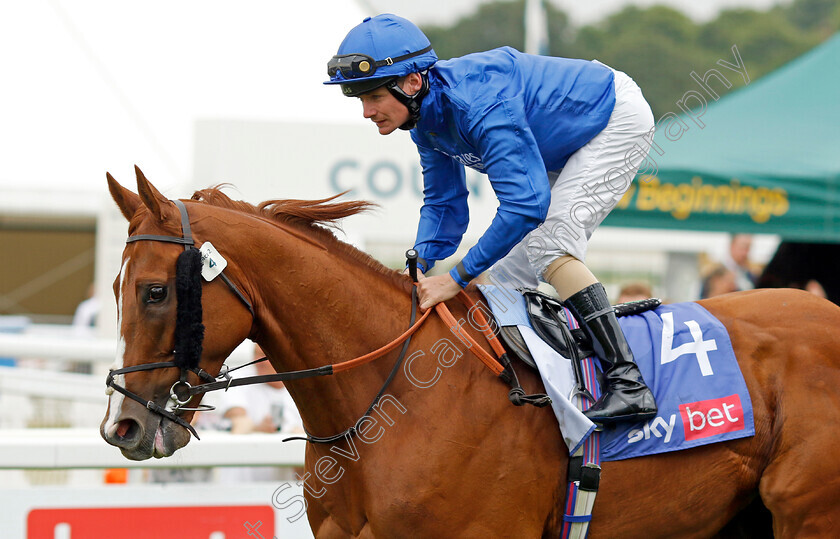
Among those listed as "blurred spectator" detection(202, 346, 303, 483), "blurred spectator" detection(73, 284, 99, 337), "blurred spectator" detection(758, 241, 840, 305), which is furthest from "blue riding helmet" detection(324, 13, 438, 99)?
"blurred spectator" detection(73, 284, 99, 337)

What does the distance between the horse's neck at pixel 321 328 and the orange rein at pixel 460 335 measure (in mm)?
37

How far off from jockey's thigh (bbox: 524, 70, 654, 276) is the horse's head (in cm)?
114

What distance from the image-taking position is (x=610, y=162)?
3027mm

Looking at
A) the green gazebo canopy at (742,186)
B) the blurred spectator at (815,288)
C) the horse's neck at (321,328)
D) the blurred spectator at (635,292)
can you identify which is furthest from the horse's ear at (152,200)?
the blurred spectator at (815,288)

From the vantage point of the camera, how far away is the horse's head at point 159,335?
2.41m

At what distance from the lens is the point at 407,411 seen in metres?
2.65

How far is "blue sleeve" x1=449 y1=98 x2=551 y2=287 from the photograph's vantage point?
2.65 meters

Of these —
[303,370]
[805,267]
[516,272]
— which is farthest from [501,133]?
[805,267]

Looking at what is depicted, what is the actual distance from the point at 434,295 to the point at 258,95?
740 centimetres

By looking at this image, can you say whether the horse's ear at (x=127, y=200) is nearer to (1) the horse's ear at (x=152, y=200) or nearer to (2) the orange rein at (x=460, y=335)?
(1) the horse's ear at (x=152, y=200)

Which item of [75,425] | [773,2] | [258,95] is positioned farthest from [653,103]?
[75,425]

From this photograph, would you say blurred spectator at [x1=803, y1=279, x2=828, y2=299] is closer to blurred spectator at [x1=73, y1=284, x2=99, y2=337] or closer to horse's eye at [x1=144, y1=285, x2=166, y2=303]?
horse's eye at [x1=144, y1=285, x2=166, y2=303]

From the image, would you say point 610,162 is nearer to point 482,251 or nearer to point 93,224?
point 482,251

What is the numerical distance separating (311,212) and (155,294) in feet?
2.01
